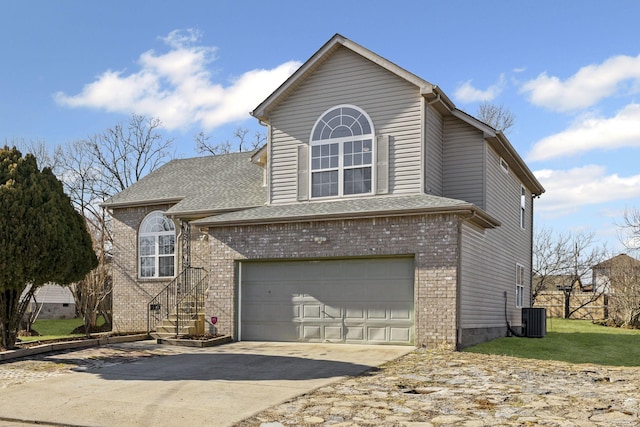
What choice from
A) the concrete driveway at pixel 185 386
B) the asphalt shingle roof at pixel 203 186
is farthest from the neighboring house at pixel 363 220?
the concrete driveway at pixel 185 386

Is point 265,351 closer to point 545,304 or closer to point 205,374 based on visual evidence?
point 205,374

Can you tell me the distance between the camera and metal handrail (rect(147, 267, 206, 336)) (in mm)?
18297

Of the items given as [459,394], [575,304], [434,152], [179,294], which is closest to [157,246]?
[179,294]

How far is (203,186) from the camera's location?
21812mm

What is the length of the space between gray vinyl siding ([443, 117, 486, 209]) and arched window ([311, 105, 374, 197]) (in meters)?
2.55

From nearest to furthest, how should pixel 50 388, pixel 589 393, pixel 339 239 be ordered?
pixel 589 393, pixel 50 388, pixel 339 239

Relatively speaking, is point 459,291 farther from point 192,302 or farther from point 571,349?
point 192,302

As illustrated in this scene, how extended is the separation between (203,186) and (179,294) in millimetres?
4113

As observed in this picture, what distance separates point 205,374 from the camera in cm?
1132

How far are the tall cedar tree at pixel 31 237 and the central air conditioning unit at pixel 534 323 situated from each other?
45.5 ft

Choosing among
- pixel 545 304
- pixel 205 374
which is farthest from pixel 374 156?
pixel 545 304

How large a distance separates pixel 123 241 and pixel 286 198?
27.5ft

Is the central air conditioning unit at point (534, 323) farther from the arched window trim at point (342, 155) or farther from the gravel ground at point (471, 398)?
the gravel ground at point (471, 398)

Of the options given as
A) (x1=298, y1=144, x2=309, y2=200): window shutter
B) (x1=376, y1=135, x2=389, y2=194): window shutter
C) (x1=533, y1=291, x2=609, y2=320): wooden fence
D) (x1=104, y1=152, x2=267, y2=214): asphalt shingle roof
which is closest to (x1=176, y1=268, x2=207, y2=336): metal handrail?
(x1=104, y1=152, x2=267, y2=214): asphalt shingle roof
